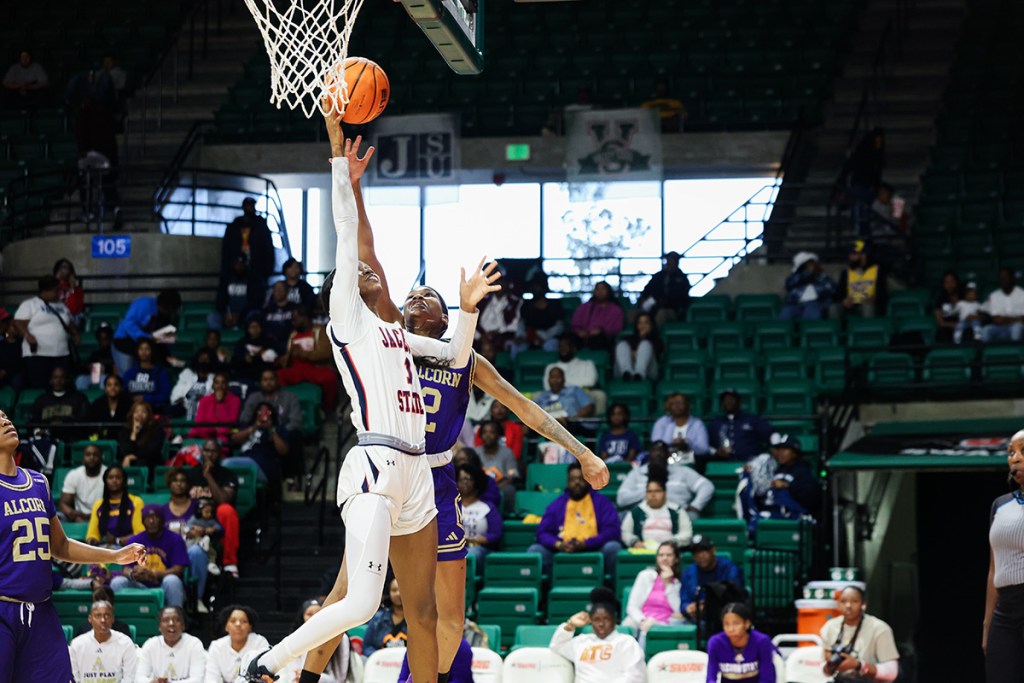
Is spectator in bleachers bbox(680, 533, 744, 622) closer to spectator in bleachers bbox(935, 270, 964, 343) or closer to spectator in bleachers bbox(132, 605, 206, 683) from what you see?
spectator in bleachers bbox(132, 605, 206, 683)

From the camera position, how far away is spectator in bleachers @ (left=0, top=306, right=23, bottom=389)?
17984mm

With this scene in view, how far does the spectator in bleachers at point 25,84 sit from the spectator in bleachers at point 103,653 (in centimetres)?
1392

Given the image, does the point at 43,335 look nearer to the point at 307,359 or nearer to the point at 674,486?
the point at 307,359

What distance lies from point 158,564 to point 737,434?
577 centimetres

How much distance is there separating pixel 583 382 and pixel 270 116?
9.37m

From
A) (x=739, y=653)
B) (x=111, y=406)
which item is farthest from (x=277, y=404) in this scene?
(x=739, y=653)

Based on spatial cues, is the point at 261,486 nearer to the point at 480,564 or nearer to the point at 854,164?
the point at 480,564

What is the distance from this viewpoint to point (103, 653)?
40.1ft

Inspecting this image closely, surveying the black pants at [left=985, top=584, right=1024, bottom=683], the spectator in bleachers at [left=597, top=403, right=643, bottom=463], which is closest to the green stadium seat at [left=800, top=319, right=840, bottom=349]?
the spectator in bleachers at [left=597, top=403, right=643, bottom=463]

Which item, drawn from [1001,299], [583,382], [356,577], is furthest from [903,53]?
[356,577]

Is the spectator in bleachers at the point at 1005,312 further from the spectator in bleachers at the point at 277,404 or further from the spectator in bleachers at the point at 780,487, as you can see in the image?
the spectator in bleachers at the point at 277,404

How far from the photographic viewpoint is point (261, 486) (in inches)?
597

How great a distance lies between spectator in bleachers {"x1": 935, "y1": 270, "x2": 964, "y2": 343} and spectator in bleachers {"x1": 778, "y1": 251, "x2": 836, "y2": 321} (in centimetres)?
131

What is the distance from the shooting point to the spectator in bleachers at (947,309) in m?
16.8
